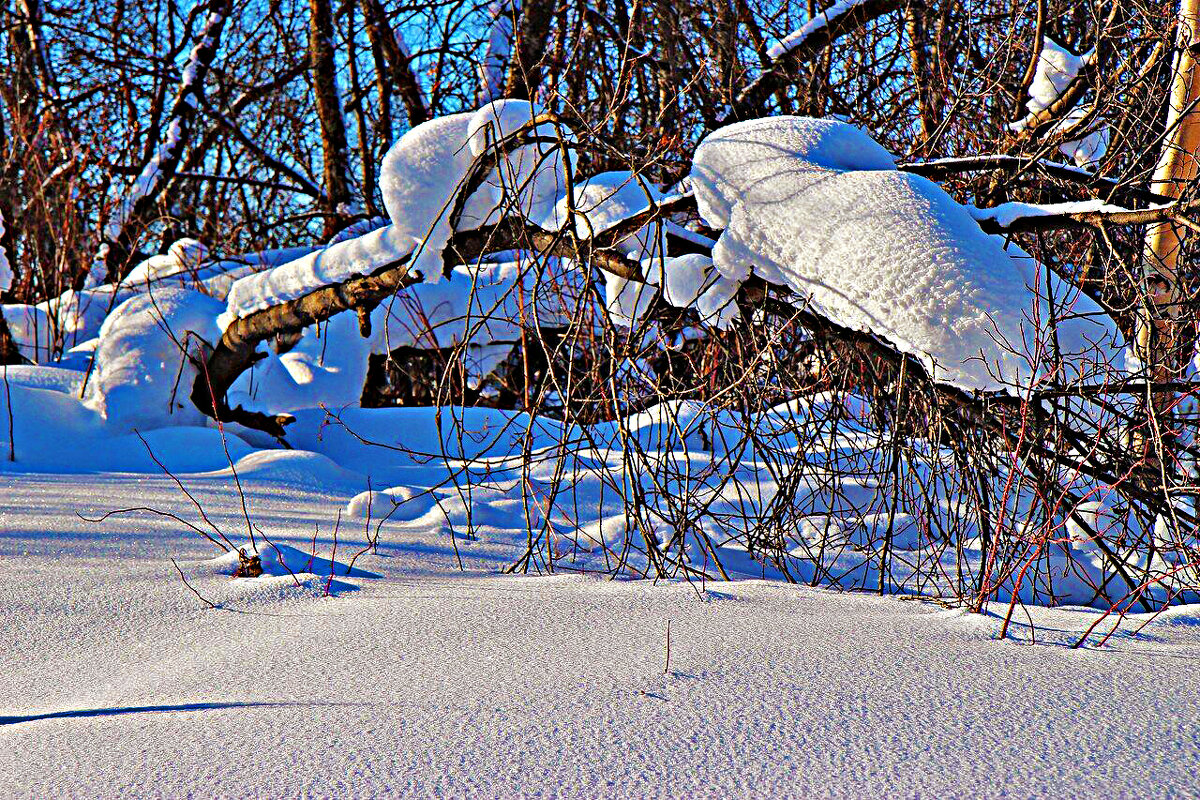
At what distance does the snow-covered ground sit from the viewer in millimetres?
1145

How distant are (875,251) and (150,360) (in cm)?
321

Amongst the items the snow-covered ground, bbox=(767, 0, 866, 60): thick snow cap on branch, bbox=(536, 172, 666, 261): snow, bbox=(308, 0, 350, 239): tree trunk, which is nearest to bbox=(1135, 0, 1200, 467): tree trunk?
the snow-covered ground

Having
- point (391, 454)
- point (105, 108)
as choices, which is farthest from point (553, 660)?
point (105, 108)

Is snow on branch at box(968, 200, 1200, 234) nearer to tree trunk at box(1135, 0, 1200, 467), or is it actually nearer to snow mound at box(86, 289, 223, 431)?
tree trunk at box(1135, 0, 1200, 467)

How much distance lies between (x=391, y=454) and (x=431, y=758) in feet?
10.6

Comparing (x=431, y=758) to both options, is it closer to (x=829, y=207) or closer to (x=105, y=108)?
(x=829, y=207)

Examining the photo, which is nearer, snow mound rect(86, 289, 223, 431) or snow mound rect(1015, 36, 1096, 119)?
snow mound rect(1015, 36, 1096, 119)

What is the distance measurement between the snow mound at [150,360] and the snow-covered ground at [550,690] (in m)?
1.69

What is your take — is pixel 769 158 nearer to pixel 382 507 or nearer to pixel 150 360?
pixel 382 507

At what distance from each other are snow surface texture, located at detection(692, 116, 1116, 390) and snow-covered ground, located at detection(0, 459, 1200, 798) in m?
0.61

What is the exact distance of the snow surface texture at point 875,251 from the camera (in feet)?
6.88

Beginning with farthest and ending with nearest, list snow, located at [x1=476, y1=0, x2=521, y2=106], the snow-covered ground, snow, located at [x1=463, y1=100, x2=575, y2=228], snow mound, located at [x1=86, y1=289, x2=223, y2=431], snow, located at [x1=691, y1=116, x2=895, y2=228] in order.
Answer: snow, located at [x1=476, y1=0, x2=521, y2=106]
snow mound, located at [x1=86, y1=289, x2=223, y2=431]
snow, located at [x1=463, y1=100, x2=575, y2=228]
snow, located at [x1=691, y1=116, x2=895, y2=228]
the snow-covered ground

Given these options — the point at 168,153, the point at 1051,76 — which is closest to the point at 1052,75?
the point at 1051,76

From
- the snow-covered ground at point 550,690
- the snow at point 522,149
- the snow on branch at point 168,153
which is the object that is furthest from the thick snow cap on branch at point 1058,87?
the snow on branch at point 168,153
